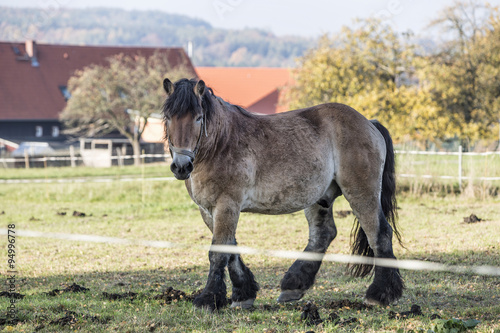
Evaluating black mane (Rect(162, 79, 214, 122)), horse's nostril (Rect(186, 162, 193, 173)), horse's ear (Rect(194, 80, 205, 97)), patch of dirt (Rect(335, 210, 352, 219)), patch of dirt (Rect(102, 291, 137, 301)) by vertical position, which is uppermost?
horse's ear (Rect(194, 80, 205, 97))

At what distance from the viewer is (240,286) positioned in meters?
5.75

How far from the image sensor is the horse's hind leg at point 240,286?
18.8ft

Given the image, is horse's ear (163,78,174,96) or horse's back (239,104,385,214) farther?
horse's back (239,104,385,214)

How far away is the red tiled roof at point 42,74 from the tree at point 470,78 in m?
26.7

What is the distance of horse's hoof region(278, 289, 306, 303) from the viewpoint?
20.0ft

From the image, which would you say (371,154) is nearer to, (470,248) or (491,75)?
(470,248)

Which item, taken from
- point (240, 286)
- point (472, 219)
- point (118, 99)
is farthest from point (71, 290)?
point (118, 99)

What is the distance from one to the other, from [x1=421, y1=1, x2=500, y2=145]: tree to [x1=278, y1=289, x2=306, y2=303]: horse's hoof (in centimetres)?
2414

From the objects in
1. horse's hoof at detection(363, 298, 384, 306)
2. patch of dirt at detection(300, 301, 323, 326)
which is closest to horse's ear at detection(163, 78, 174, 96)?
patch of dirt at detection(300, 301, 323, 326)

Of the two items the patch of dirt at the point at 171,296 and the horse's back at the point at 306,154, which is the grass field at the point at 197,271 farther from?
the horse's back at the point at 306,154

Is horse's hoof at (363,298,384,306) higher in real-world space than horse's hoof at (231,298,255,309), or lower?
higher

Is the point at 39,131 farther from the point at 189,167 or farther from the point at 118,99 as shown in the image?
the point at 189,167

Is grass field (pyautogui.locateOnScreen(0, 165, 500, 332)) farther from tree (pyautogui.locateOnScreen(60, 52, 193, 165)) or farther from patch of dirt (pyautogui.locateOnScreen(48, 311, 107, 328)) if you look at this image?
tree (pyautogui.locateOnScreen(60, 52, 193, 165))

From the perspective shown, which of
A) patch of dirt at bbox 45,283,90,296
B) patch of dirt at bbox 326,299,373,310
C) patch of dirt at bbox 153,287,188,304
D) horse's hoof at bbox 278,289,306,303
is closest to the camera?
patch of dirt at bbox 326,299,373,310
